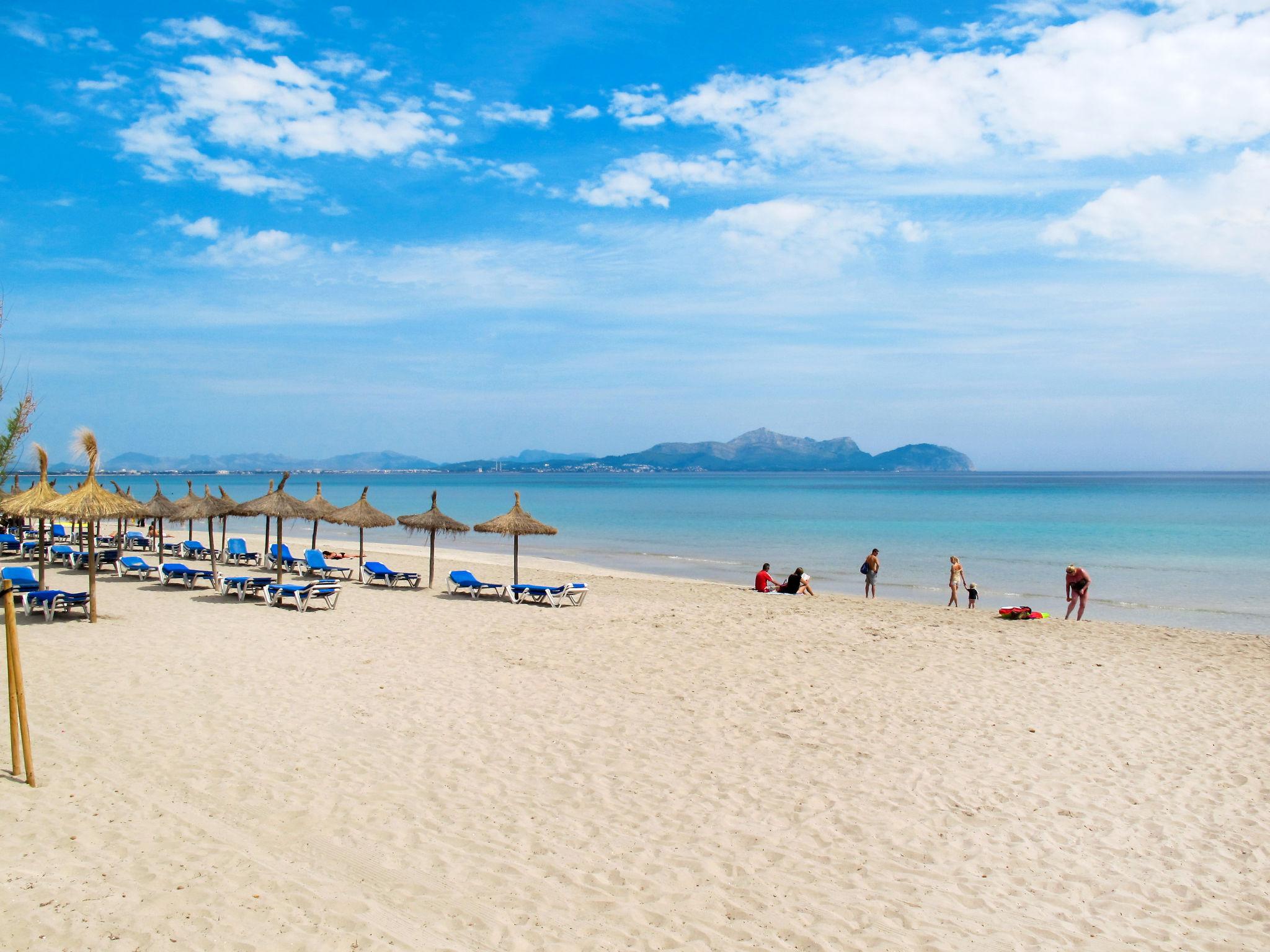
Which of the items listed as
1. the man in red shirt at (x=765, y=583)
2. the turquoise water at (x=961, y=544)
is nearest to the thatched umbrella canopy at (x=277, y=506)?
the man in red shirt at (x=765, y=583)

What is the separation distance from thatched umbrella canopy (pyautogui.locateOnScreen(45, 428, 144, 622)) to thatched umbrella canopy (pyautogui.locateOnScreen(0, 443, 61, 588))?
0.27 m

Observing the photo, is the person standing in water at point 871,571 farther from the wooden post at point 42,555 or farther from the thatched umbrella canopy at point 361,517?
the wooden post at point 42,555

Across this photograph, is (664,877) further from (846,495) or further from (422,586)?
(846,495)

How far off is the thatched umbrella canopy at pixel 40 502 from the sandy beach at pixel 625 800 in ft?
7.86

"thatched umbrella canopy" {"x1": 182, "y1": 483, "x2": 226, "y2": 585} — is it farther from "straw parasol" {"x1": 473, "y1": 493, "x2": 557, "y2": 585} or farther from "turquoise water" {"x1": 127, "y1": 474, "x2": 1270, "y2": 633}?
"turquoise water" {"x1": 127, "y1": 474, "x2": 1270, "y2": 633}

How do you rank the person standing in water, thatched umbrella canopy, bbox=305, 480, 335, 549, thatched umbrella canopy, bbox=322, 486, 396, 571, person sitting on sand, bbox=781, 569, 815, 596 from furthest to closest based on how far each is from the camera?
1. thatched umbrella canopy, bbox=305, 480, 335, 549
2. thatched umbrella canopy, bbox=322, 486, 396, 571
3. the person standing in water
4. person sitting on sand, bbox=781, 569, 815, 596

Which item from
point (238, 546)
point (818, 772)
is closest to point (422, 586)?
point (238, 546)

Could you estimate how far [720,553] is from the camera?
94.4 feet

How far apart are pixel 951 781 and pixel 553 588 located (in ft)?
29.9

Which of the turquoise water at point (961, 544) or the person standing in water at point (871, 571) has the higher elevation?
the person standing in water at point (871, 571)

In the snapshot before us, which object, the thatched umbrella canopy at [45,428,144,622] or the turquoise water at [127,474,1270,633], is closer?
the thatched umbrella canopy at [45,428,144,622]

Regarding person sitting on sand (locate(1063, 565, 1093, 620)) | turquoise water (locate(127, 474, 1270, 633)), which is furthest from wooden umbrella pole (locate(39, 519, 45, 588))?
person sitting on sand (locate(1063, 565, 1093, 620))

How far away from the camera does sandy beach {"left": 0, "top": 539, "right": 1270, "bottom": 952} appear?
13.1ft

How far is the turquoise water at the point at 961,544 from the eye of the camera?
63.9 feet
